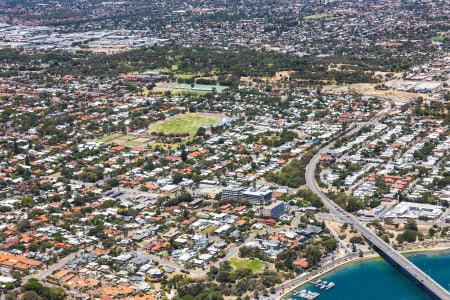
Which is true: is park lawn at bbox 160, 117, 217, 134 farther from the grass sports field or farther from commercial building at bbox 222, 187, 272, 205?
commercial building at bbox 222, 187, 272, 205

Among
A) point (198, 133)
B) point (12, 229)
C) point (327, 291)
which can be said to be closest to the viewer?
point (327, 291)

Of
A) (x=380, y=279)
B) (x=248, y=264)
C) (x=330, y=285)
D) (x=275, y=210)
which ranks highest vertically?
(x=275, y=210)

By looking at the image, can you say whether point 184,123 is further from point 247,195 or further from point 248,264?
point 248,264

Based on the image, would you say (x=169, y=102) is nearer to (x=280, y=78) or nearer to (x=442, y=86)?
(x=280, y=78)

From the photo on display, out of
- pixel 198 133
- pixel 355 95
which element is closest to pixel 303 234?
pixel 198 133

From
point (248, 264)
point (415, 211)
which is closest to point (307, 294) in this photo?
point (248, 264)
